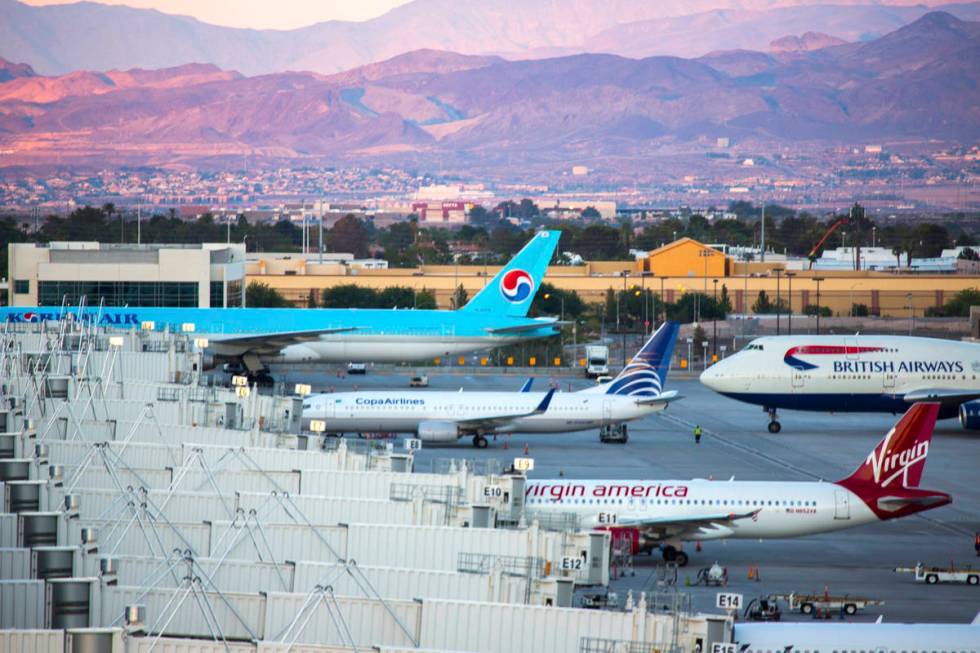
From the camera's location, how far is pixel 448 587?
1024 inches

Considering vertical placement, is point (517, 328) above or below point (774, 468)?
above

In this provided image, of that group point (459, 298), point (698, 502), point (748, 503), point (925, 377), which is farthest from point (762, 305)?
point (698, 502)

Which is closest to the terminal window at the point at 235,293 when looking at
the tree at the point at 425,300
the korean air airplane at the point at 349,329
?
the korean air airplane at the point at 349,329

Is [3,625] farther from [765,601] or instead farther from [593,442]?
[593,442]

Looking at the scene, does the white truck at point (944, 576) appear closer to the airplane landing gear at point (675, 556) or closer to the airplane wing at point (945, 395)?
the airplane landing gear at point (675, 556)

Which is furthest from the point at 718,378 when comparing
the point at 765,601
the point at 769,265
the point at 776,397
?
the point at 769,265

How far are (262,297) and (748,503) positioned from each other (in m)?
107

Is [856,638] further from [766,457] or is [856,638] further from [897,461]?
Result: [766,457]

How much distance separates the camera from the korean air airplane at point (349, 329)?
88.5 meters

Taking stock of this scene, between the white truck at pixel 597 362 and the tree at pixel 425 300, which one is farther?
the tree at pixel 425 300

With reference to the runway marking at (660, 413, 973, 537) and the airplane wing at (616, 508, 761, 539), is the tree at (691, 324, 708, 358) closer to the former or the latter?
the runway marking at (660, 413, 973, 537)

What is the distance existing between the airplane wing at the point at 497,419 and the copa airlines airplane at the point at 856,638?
40218 mm

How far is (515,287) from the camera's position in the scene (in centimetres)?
9588

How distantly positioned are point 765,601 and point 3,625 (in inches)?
901
